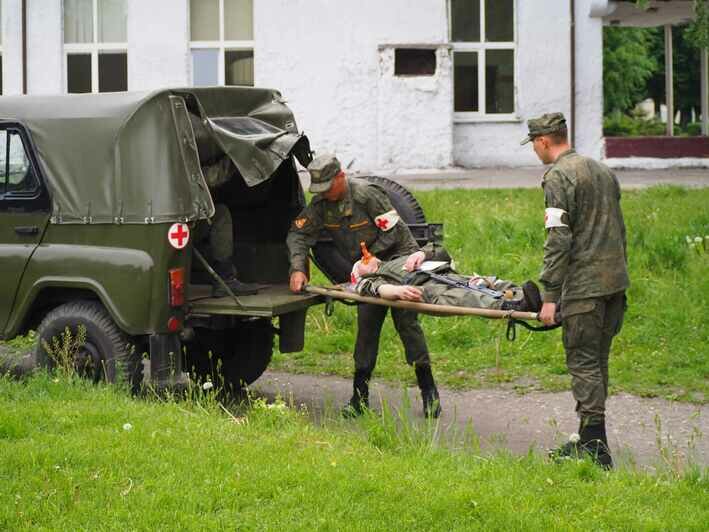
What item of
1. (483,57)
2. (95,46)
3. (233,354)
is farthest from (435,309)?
(95,46)

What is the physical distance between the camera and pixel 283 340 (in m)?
9.44

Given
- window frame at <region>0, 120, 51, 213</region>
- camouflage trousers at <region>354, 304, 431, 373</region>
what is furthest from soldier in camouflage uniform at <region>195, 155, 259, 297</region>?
window frame at <region>0, 120, 51, 213</region>

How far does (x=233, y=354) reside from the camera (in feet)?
33.1

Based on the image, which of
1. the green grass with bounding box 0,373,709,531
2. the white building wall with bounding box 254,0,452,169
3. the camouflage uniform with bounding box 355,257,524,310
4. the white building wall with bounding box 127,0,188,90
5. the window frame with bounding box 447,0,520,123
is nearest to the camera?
the green grass with bounding box 0,373,709,531

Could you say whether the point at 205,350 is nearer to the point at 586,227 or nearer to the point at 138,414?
the point at 138,414

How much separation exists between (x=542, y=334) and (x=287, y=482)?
5764 millimetres

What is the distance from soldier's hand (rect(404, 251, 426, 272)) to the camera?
8672mm

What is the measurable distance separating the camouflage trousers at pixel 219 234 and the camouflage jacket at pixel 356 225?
0.45 metres

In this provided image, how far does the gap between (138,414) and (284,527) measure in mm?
2107

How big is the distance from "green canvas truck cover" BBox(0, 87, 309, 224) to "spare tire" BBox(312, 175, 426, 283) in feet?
2.85

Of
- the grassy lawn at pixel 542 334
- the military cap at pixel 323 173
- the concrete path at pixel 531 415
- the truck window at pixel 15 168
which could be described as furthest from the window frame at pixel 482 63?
the truck window at pixel 15 168

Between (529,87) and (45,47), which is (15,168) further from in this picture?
(529,87)

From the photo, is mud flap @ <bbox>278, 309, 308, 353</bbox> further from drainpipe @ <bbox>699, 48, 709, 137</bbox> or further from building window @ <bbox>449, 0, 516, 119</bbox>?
drainpipe @ <bbox>699, 48, 709, 137</bbox>

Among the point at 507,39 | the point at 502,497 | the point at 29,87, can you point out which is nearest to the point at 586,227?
the point at 502,497
